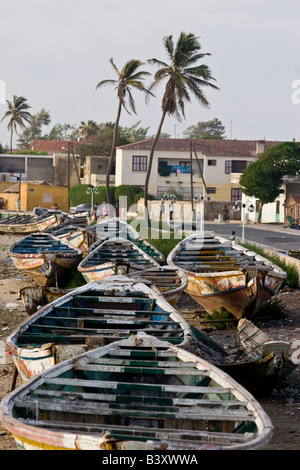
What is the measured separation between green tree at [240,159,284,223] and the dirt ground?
2793 cm

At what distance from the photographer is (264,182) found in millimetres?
49281

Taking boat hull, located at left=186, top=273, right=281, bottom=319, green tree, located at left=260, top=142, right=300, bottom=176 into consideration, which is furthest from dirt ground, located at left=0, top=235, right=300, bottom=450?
green tree, located at left=260, top=142, right=300, bottom=176

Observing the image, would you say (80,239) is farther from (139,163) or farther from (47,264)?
(139,163)

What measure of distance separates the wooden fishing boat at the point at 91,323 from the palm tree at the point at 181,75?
28.7 meters

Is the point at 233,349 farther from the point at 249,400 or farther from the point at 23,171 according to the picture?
the point at 23,171

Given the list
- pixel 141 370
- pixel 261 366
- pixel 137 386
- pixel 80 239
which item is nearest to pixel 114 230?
pixel 80 239

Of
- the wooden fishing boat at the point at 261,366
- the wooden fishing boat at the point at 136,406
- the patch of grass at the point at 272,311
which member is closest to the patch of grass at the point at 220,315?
the patch of grass at the point at 272,311

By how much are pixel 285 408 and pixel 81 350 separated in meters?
3.08

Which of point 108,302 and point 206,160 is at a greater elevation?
point 206,160

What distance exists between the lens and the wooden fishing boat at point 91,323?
26.4 feet

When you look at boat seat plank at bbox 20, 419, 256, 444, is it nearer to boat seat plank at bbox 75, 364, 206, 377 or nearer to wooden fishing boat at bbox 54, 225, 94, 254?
boat seat plank at bbox 75, 364, 206, 377

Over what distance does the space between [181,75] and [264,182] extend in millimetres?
12825
